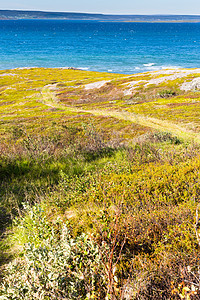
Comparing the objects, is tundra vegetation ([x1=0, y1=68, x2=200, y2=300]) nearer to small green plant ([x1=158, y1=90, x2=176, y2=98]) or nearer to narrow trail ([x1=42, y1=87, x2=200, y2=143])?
narrow trail ([x1=42, y1=87, x2=200, y2=143])

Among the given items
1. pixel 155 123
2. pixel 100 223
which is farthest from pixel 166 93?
pixel 100 223

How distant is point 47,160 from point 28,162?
42.0 inches

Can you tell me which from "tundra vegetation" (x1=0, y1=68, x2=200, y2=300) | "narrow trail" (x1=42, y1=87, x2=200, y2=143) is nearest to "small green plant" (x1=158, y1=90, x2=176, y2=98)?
"narrow trail" (x1=42, y1=87, x2=200, y2=143)

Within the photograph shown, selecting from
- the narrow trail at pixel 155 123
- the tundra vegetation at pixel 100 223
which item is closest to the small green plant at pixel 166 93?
the narrow trail at pixel 155 123

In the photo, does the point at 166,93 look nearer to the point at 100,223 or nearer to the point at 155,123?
the point at 155,123

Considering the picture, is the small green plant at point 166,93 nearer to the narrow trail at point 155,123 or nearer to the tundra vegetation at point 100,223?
the narrow trail at point 155,123

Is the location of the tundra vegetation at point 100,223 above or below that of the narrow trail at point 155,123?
above

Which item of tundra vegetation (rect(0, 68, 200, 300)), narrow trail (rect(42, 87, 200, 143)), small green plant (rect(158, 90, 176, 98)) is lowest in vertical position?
narrow trail (rect(42, 87, 200, 143))

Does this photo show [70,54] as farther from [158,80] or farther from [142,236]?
[142,236]

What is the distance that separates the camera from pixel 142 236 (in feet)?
17.1

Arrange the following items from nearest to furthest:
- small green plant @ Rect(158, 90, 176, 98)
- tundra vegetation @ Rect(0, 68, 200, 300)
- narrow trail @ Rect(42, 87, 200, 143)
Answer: tundra vegetation @ Rect(0, 68, 200, 300), narrow trail @ Rect(42, 87, 200, 143), small green plant @ Rect(158, 90, 176, 98)

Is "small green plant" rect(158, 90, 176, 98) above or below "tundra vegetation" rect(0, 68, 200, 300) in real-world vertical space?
below

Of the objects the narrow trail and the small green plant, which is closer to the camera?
the narrow trail

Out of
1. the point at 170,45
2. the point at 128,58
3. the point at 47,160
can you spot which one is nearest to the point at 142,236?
the point at 47,160
